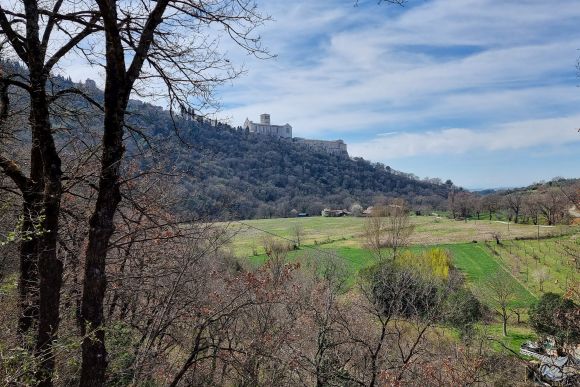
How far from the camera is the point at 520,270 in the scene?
3719 cm

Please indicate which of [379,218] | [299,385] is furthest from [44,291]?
[379,218]

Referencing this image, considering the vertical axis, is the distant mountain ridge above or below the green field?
above

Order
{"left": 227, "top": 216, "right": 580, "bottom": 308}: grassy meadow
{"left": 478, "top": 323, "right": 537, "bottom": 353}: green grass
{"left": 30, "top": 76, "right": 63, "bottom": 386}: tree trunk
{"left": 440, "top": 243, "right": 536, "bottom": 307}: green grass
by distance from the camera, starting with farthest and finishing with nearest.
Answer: {"left": 227, "top": 216, "right": 580, "bottom": 308}: grassy meadow → {"left": 440, "top": 243, "right": 536, "bottom": 307}: green grass → {"left": 478, "top": 323, "right": 537, "bottom": 353}: green grass → {"left": 30, "top": 76, "right": 63, "bottom": 386}: tree trunk

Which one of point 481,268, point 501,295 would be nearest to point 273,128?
point 481,268

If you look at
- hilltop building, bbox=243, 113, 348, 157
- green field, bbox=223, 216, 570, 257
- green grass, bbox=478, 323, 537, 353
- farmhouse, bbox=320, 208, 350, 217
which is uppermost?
hilltop building, bbox=243, 113, 348, 157

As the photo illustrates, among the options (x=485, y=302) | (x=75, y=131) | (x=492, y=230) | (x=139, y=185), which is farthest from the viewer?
(x=492, y=230)

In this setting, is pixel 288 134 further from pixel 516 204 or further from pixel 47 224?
pixel 47 224

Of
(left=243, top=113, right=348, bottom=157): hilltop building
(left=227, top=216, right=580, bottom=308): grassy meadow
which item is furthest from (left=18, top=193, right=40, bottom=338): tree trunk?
(left=243, top=113, right=348, bottom=157): hilltop building

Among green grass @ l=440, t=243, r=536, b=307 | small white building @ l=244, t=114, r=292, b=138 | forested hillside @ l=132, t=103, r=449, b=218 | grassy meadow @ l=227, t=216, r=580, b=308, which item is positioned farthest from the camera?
small white building @ l=244, t=114, r=292, b=138

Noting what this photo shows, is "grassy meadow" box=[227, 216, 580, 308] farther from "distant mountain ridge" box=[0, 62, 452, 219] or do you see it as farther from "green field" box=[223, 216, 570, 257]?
"distant mountain ridge" box=[0, 62, 452, 219]

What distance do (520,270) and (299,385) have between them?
33.5m

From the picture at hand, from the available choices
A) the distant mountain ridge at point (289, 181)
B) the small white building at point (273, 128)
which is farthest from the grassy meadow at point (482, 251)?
the small white building at point (273, 128)

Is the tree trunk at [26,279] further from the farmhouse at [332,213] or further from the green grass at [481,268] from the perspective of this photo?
the farmhouse at [332,213]

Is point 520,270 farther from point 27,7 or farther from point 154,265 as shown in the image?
point 27,7
